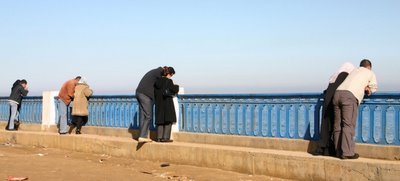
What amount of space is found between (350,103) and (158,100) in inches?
159

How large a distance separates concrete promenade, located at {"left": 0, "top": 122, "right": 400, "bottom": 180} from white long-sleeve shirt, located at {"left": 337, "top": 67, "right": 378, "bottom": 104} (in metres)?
0.76

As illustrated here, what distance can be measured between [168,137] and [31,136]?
474cm

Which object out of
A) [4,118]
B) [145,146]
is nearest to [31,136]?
[4,118]

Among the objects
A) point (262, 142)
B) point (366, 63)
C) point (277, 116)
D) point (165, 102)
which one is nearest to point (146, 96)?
point (165, 102)

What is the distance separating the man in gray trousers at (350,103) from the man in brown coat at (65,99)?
7.32 metres

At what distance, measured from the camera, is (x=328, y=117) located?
27.1 feet

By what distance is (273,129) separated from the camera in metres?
9.34

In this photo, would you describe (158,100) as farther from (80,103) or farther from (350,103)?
(350,103)

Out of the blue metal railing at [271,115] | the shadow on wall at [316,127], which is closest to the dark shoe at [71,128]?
the blue metal railing at [271,115]

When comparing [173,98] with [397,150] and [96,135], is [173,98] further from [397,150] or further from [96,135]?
[397,150]

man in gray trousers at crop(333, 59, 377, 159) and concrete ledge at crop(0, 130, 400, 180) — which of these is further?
man in gray trousers at crop(333, 59, 377, 159)

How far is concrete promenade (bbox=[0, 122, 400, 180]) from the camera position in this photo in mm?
7664

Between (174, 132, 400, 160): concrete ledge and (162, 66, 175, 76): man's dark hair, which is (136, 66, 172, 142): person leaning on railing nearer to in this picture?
(162, 66, 175, 76): man's dark hair

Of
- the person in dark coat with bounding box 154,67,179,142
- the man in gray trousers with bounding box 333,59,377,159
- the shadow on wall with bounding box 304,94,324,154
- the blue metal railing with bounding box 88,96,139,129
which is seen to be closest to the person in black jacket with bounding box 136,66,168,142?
the person in dark coat with bounding box 154,67,179,142
